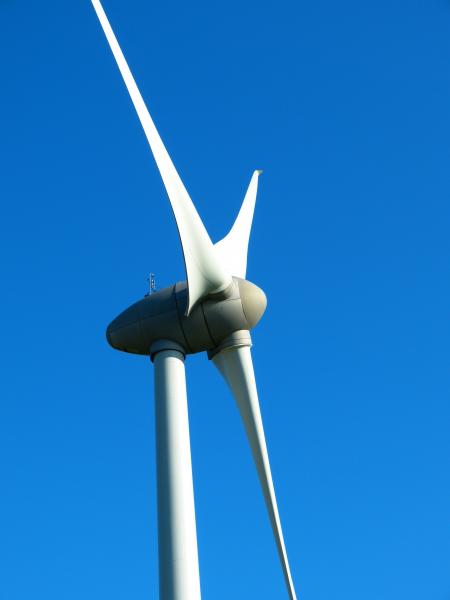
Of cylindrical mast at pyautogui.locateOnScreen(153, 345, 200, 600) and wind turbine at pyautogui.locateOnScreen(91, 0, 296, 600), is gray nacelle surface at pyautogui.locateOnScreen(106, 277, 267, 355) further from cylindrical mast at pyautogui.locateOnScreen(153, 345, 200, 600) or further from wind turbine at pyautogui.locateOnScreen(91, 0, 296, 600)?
cylindrical mast at pyautogui.locateOnScreen(153, 345, 200, 600)

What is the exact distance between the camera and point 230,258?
19.5 m

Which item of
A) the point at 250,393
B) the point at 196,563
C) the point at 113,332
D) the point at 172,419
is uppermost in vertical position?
the point at 113,332

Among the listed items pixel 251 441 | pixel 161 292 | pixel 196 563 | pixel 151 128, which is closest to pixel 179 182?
pixel 151 128

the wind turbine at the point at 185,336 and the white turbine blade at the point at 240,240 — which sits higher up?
the white turbine blade at the point at 240,240

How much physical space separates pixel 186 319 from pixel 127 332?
1.54m

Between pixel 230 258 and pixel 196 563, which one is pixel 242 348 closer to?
pixel 230 258

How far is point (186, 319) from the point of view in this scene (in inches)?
659

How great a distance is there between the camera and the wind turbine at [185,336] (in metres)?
14.8

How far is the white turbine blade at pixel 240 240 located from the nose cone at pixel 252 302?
1.28 m

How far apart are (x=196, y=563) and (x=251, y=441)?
11.7 ft

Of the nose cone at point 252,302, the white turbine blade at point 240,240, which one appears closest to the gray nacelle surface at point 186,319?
the nose cone at point 252,302

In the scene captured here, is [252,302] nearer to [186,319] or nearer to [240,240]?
[186,319]

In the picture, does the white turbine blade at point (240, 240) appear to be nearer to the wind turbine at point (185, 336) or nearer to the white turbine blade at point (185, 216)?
the wind turbine at point (185, 336)

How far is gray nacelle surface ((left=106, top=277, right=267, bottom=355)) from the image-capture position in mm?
16797
